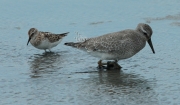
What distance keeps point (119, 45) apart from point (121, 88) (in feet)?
5.14

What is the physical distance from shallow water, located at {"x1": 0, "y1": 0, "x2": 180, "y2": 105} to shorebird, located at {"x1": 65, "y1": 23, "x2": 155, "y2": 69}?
0.32m

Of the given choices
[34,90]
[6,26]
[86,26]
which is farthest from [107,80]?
[6,26]

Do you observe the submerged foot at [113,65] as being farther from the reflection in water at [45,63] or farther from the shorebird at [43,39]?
the shorebird at [43,39]

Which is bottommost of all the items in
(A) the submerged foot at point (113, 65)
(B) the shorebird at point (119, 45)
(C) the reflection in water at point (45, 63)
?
(A) the submerged foot at point (113, 65)

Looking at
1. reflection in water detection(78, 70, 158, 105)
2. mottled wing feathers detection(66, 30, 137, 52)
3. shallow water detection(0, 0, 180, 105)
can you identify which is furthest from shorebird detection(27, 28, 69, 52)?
reflection in water detection(78, 70, 158, 105)

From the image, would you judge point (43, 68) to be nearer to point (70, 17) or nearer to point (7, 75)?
point (7, 75)

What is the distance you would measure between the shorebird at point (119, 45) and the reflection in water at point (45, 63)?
837 mm

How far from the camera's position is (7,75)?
11336 millimetres

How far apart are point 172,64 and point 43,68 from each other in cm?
271

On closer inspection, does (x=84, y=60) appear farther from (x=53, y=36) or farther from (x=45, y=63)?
(x=53, y=36)

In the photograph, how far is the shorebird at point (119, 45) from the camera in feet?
38.0

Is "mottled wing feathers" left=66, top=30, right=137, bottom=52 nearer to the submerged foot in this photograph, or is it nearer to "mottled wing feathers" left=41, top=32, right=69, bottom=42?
the submerged foot

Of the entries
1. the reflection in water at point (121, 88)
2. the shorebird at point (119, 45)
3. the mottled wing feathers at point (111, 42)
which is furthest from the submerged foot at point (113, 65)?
the mottled wing feathers at point (111, 42)

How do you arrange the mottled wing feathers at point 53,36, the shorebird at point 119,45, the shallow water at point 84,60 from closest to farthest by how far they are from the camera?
the shallow water at point 84,60, the shorebird at point 119,45, the mottled wing feathers at point 53,36
